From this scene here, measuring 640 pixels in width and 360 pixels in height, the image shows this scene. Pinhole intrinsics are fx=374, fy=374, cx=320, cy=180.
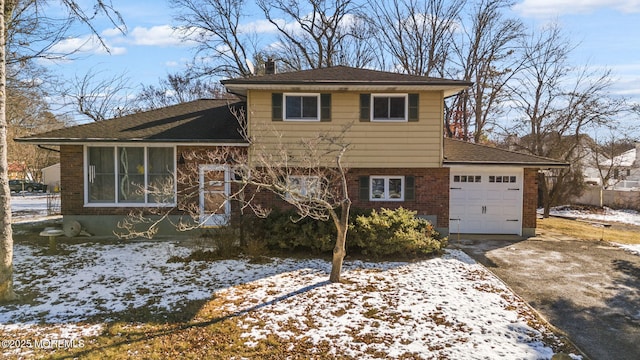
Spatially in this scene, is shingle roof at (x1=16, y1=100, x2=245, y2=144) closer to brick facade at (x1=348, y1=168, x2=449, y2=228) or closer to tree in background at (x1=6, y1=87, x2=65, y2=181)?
brick facade at (x1=348, y1=168, x2=449, y2=228)

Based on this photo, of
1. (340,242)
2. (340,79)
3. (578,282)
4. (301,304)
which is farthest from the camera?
(340,79)

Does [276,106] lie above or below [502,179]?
above

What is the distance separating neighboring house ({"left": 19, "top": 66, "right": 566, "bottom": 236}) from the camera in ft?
38.1

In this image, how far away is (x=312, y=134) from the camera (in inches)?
465

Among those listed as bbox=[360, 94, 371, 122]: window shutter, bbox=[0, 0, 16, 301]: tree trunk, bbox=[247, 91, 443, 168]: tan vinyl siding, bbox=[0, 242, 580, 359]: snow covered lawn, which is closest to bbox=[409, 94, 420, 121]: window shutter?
bbox=[247, 91, 443, 168]: tan vinyl siding

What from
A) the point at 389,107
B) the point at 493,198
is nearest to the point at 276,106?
the point at 389,107

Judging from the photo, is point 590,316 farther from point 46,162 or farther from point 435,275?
point 46,162

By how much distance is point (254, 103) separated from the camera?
461 inches

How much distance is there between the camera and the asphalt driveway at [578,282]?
592 cm

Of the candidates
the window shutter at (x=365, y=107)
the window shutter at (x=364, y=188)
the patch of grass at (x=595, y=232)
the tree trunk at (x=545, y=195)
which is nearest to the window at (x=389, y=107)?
the window shutter at (x=365, y=107)

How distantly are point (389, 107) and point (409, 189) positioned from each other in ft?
9.04

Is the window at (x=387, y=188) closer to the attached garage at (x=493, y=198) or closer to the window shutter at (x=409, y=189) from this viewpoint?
the window shutter at (x=409, y=189)

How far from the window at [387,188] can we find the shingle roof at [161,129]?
15.1ft

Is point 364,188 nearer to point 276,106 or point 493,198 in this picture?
point 276,106
